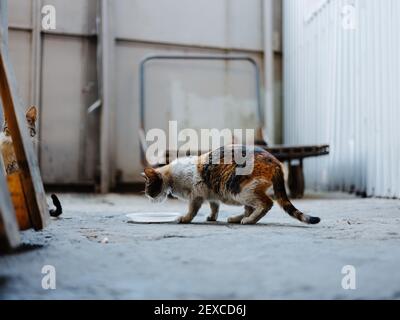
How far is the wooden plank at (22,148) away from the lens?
1543 millimetres

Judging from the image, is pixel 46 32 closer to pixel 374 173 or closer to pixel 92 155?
pixel 92 155

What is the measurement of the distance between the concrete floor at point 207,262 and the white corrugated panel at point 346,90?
6.21 feet

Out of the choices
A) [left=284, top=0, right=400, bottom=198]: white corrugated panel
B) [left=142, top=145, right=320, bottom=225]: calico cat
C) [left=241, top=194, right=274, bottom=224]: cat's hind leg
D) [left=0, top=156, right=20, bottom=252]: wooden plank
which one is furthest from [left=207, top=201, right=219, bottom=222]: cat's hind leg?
[left=284, top=0, right=400, bottom=198]: white corrugated panel

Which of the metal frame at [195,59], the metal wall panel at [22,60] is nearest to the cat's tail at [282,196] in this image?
the metal frame at [195,59]

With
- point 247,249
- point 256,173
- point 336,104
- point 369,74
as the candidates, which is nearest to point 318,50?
point 336,104

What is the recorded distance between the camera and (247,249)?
1.42 metres

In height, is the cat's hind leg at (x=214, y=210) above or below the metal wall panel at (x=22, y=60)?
below

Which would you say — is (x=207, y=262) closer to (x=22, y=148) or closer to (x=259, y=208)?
(x=22, y=148)

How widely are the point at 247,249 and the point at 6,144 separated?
150 cm

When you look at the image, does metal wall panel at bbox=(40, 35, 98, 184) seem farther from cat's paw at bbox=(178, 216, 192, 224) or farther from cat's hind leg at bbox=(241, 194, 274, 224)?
cat's hind leg at bbox=(241, 194, 274, 224)

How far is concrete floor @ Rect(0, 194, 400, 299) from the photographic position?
0.95 m

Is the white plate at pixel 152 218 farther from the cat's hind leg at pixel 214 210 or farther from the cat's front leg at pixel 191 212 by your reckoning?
the cat's hind leg at pixel 214 210

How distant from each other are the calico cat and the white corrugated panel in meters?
1.76

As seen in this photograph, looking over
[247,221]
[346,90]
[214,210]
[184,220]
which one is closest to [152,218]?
[184,220]
